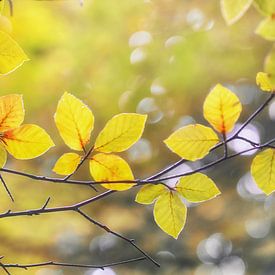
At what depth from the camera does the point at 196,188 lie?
0.32m

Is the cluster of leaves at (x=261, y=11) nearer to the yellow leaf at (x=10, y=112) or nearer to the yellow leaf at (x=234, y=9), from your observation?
the yellow leaf at (x=234, y=9)

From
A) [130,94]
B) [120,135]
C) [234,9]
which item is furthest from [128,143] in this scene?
[130,94]

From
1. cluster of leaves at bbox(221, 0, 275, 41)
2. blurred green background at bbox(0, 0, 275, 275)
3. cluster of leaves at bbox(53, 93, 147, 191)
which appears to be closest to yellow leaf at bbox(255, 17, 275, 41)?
cluster of leaves at bbox(221, 0, 275, 41)

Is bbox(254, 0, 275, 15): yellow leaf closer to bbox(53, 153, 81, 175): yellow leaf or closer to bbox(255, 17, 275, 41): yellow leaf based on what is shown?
bbox(255, 17, 275, 41): yellow leaf

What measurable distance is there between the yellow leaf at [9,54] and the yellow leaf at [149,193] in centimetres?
11

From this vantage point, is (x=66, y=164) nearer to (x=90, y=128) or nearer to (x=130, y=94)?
(x=90, y=128)

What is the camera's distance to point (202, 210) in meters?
1.49

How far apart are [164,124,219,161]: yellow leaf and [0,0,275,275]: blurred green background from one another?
2.20 feet

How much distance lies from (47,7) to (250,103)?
2.79ft

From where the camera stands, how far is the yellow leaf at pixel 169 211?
32 centimetres

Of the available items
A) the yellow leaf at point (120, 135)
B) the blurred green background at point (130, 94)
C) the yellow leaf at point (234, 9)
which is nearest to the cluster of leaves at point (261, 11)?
the yellow leaf at point (234, 9)

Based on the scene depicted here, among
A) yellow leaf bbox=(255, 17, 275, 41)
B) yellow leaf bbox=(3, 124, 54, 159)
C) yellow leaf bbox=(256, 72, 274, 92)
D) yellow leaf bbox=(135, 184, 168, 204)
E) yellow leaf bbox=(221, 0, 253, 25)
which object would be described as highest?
yellow leaf bbox=(221, 0, 253, 25)

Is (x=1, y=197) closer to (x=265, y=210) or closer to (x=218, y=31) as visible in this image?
(x=218, y=31)

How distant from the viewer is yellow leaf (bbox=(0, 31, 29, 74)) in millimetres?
294
